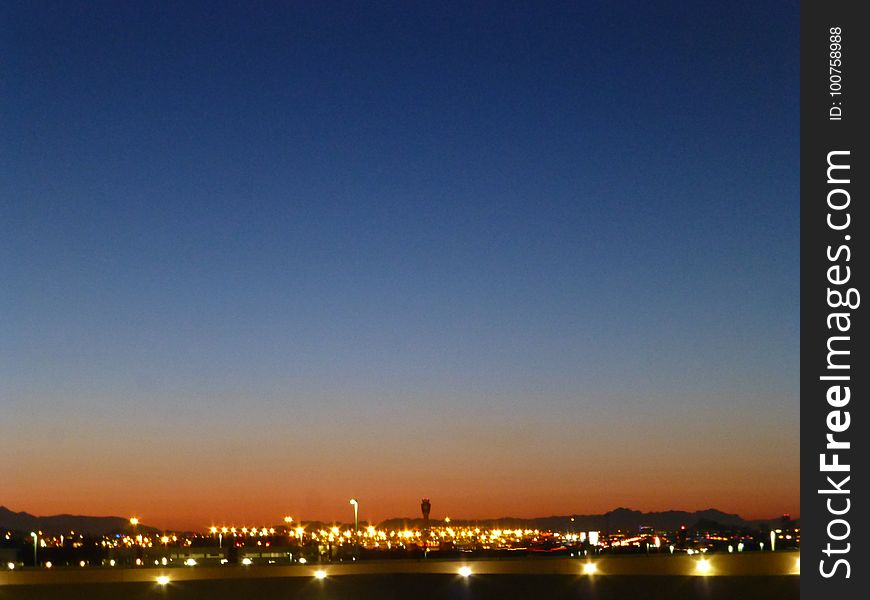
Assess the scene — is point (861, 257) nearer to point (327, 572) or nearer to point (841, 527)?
point (841, 527)

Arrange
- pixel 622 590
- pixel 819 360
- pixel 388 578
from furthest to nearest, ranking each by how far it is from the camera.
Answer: pixel 388 578, pixel 622 590, pixel 819 360

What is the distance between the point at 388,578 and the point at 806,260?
113 feet

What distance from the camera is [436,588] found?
42.9 m

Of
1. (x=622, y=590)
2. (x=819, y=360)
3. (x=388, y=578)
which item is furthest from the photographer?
(x=388, y=578)

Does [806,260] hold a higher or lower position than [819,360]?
higher

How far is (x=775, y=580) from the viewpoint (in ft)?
133

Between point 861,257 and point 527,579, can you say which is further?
point 527,579

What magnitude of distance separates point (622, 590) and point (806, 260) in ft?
90.0

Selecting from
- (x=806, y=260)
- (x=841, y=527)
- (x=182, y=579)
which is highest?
(x=806, y=260)

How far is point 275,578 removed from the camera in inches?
1832

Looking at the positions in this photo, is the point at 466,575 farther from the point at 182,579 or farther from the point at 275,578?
the point at 182,579

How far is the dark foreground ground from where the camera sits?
3797 cm

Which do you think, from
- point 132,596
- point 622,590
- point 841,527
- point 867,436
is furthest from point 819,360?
point 132,596

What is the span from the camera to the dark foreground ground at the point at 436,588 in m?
38.0
